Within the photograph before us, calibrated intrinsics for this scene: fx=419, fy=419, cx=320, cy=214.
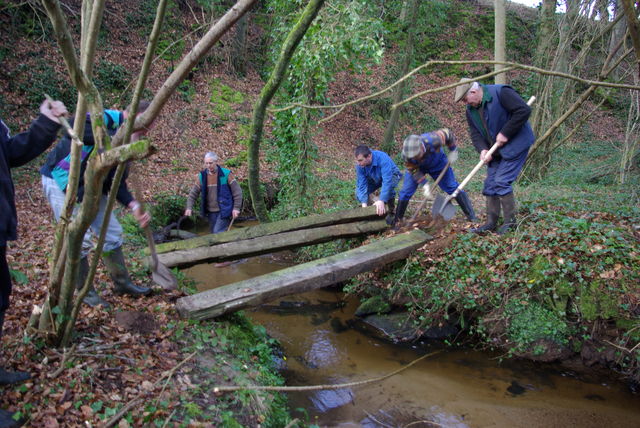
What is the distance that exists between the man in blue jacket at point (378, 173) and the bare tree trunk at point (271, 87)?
1548 mm

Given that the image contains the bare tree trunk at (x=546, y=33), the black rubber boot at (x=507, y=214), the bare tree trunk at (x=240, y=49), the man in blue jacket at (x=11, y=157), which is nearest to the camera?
the man in blue jacket at (x=11, y=157)

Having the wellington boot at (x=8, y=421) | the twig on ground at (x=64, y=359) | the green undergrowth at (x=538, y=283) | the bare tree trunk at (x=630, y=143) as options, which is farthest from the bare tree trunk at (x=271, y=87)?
the bare tree trunk at (x=630, y=143)

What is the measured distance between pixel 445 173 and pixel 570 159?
10.3 metres

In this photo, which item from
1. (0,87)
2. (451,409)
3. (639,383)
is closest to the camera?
(451,409)

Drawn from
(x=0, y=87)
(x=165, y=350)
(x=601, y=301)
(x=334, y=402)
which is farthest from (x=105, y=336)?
(x=0, y=87)

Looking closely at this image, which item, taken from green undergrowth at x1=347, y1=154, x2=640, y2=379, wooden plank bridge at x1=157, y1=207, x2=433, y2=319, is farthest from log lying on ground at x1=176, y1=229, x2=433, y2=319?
green undergrowth at x1=347, y1=154, x2=640, y2=379

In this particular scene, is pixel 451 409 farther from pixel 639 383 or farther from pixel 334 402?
pixel 639 383

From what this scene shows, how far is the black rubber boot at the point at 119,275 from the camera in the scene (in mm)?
4121

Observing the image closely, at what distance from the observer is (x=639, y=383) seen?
4.55 meters

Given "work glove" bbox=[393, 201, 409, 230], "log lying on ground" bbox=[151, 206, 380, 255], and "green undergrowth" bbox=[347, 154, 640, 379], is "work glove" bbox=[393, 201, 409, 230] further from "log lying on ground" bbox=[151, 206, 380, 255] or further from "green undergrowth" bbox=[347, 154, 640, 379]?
"green undergrowth" bbox=[347, 154, 640, 379]

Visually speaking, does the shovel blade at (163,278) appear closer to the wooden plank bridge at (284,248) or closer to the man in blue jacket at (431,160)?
the wooden plank bridge at (284,248)

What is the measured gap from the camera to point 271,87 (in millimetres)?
4410

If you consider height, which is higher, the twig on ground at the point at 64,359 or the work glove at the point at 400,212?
the work glove at the point at 400,212

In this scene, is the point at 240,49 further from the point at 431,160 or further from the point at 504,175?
the point at 504,175
